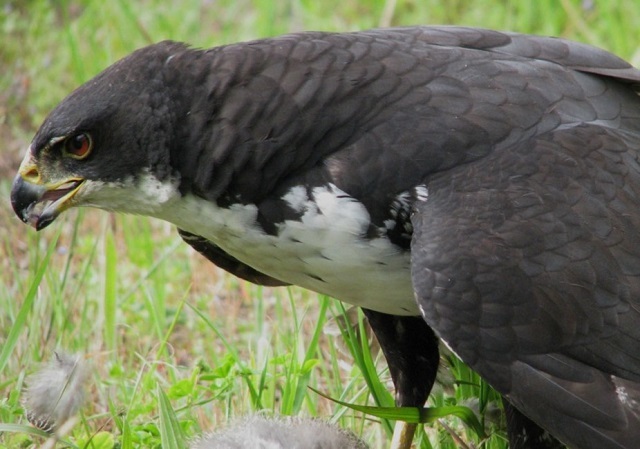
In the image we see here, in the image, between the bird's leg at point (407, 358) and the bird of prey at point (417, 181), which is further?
the bird's leg at point (407, 358)

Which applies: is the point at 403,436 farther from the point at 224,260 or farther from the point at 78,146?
the point at 78,146

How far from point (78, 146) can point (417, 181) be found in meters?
1.02

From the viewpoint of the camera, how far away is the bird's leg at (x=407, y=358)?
4098 millimetres

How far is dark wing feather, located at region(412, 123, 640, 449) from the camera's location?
10.5ft

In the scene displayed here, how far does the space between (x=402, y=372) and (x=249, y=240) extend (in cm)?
84

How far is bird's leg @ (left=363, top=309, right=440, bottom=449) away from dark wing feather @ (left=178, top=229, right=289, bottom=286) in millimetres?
393

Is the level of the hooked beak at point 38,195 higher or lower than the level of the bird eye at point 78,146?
lower

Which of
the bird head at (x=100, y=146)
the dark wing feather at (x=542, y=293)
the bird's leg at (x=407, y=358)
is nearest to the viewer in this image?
the dark wing feather at (x=542, y=293)

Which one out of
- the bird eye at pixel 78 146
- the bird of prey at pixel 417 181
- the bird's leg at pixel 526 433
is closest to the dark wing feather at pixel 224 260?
the bird of prey at pixel 417 181

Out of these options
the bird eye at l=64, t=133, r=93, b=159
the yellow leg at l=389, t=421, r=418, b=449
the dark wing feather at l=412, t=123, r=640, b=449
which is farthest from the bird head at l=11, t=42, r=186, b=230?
the yellow leg at l=389, t=421, r=418, b=449

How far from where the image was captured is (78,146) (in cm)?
362

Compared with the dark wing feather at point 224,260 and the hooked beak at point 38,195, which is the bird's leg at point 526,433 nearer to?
the dark wing feather at point 224,260

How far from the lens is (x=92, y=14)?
729 centimetres

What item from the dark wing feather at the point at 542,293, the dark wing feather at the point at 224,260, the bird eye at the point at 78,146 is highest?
the bird eye at the point at 78,146
